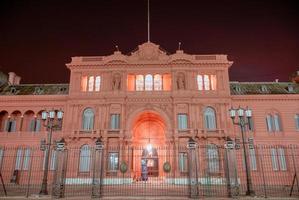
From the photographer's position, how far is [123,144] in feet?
105

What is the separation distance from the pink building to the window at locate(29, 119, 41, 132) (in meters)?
0.15

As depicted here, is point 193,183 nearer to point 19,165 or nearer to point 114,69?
point 114,69

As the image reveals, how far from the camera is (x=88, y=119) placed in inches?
1351

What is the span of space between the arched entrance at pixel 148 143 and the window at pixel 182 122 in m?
2.49

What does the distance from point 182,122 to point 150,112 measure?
14.9ft

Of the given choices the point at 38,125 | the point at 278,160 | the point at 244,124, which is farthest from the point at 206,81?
the point at 38,125

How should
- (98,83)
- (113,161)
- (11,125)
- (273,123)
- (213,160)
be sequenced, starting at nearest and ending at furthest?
(213,160), (113,161), (273,123), (98,83), (11,125)

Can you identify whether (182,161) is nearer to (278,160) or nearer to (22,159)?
(278,160)

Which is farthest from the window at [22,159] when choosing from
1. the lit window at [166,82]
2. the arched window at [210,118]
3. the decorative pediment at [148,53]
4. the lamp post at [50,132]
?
the arched window at [210,118]

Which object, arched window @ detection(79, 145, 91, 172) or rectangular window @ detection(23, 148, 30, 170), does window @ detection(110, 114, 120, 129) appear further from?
rectangular window @ detection(23, 148, 30, 170)

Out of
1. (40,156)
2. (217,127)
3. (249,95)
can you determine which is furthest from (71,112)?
(249,95)

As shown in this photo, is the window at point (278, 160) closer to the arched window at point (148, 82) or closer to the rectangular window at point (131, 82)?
the arched window at point (148, 82)

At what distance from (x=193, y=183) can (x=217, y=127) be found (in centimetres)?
1688

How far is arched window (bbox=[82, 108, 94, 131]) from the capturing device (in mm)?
34031
